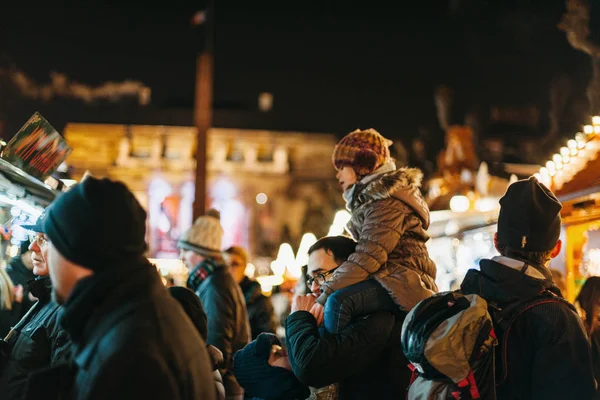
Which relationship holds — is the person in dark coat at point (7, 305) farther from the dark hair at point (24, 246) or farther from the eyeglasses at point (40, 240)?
the eyeglasses at point (40, 240)

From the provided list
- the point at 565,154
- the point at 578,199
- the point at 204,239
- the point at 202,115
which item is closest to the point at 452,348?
the point at 204,239

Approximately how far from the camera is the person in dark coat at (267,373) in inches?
137

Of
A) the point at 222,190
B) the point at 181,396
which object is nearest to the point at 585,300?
the point at 181,396

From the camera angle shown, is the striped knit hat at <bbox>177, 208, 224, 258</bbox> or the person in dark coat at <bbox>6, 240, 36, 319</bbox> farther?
the striped knit hat at <bbox>177, 208, 224, 258</bbox>

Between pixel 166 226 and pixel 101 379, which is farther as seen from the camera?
pixel 166 226

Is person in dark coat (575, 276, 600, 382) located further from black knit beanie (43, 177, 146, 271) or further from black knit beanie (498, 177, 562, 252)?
black knit beanie (43, 177, 146, 271)

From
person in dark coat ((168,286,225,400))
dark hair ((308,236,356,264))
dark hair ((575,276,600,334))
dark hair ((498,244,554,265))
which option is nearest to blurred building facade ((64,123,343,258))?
dark hair ((575,276,600,334))

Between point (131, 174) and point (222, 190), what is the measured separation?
24.0ft

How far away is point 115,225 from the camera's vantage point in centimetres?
204

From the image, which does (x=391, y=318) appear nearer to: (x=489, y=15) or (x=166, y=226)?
(x=489, y=15)

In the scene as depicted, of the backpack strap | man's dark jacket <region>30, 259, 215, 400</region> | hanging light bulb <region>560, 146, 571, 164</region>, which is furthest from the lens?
hanging light bulb <region>560, 146, 571, 164</region>

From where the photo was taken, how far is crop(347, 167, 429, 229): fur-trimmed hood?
12.0ft

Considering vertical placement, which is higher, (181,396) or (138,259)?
(138,259)

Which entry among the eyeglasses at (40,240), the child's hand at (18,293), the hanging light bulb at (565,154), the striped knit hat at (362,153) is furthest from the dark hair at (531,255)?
the child's hand at (18,293)
